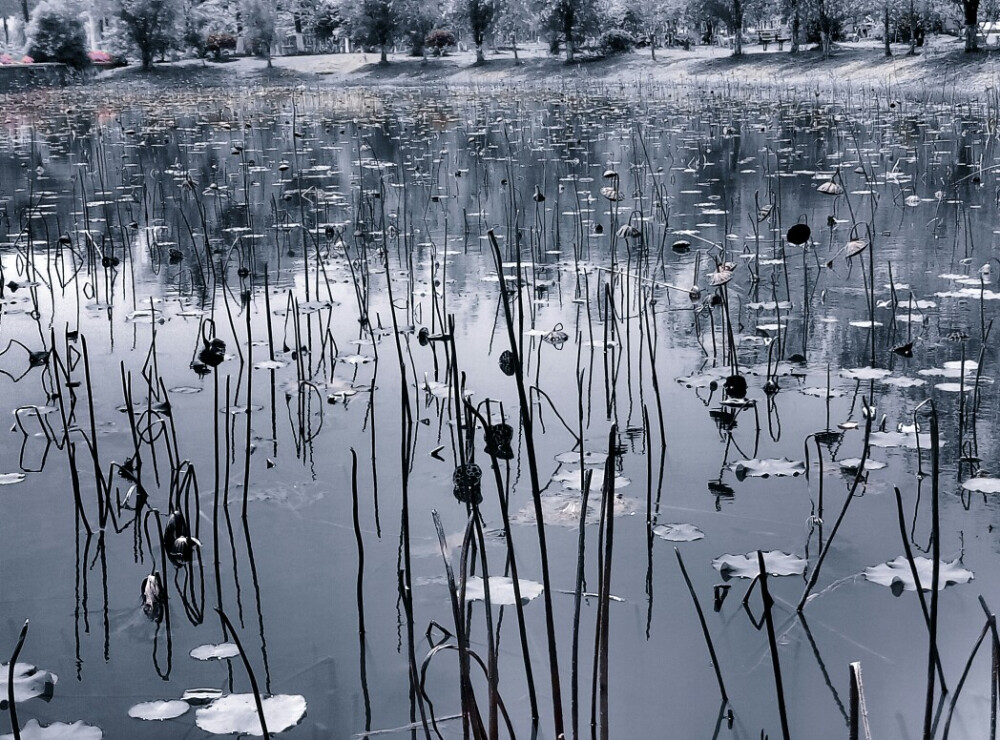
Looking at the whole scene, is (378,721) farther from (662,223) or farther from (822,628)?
(662,223)

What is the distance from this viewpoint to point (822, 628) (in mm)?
2346

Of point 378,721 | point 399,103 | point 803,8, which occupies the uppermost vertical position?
Result: point 803,8

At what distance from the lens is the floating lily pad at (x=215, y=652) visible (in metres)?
2.30

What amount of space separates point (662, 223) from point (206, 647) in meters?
6.10

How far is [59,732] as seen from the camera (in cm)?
204

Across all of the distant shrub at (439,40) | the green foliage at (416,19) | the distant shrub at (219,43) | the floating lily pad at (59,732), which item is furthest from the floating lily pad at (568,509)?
the distant shrub at (219,43)

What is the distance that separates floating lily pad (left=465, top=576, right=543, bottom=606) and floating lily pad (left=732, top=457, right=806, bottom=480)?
90cm

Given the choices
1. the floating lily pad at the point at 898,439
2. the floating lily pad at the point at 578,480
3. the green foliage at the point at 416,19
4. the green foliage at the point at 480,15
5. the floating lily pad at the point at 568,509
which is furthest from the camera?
the green foliage at the point at 416,19

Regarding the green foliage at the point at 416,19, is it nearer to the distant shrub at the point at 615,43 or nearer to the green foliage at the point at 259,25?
the green foliage at the point at 259,25

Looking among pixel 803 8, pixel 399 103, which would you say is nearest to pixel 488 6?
pixel 803 8

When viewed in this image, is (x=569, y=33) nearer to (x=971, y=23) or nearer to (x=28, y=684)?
(x=971, y=23)

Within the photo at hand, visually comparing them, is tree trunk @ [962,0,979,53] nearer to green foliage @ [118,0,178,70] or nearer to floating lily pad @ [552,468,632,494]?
floating lily pad @ [552,468,632,494]

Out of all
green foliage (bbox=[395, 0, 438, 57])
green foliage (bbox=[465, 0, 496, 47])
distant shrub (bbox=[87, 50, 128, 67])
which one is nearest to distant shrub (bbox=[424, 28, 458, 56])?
green foliage (bbox=[395, 0, 438, 57])

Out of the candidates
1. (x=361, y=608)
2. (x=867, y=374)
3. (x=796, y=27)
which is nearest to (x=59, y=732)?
(x=361, y=608)
